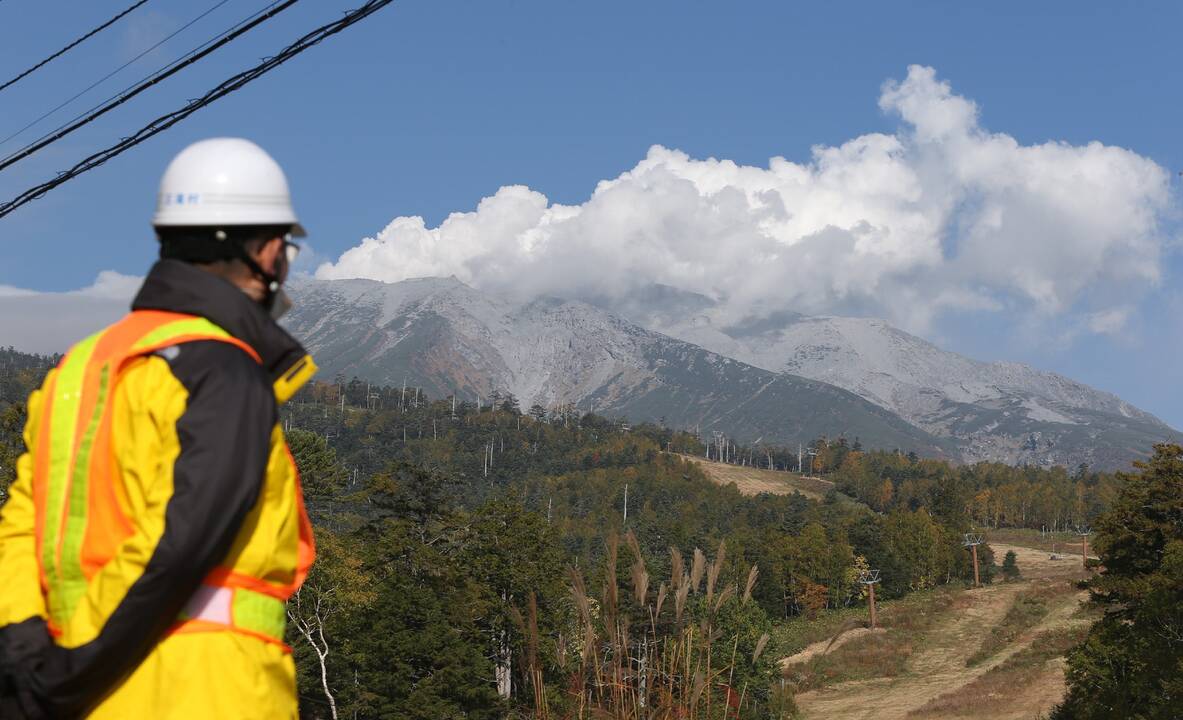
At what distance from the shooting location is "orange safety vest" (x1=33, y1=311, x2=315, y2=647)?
2121 mm

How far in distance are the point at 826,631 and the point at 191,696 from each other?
88524 millimetres

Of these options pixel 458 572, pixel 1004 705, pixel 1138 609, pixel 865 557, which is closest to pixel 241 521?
pixel 1138 609

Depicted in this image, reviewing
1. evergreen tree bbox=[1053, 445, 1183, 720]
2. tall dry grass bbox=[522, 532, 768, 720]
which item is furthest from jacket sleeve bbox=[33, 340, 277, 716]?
evergreen tree bbox=[1053, 445, 1183, 720]

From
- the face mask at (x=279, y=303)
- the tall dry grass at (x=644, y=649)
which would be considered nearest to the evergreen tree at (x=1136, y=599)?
the tall dry grass at (x=644, y=649)

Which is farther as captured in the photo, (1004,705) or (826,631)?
(826,631)

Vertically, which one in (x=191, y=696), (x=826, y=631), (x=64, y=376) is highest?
(x=64, y=376)

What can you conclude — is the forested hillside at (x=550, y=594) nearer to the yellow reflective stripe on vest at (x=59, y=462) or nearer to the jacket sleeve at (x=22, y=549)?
the jacket sleeve at (x=22, y=549)

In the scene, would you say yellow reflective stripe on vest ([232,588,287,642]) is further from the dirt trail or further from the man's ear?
the dirt trail

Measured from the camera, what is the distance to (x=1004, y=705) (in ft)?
157

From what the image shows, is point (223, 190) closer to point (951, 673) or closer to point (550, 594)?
point (550, 594)

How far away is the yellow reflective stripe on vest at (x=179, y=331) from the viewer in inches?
85.2

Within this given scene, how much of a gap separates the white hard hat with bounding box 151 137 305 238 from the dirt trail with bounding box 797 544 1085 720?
47289mm

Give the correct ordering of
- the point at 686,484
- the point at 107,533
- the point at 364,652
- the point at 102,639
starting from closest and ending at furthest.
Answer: the point at 102,639 < the point at 107,533 < the point at 364,652 < the point at 686,484

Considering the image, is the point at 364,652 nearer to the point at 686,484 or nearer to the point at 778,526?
the point at 778,526
